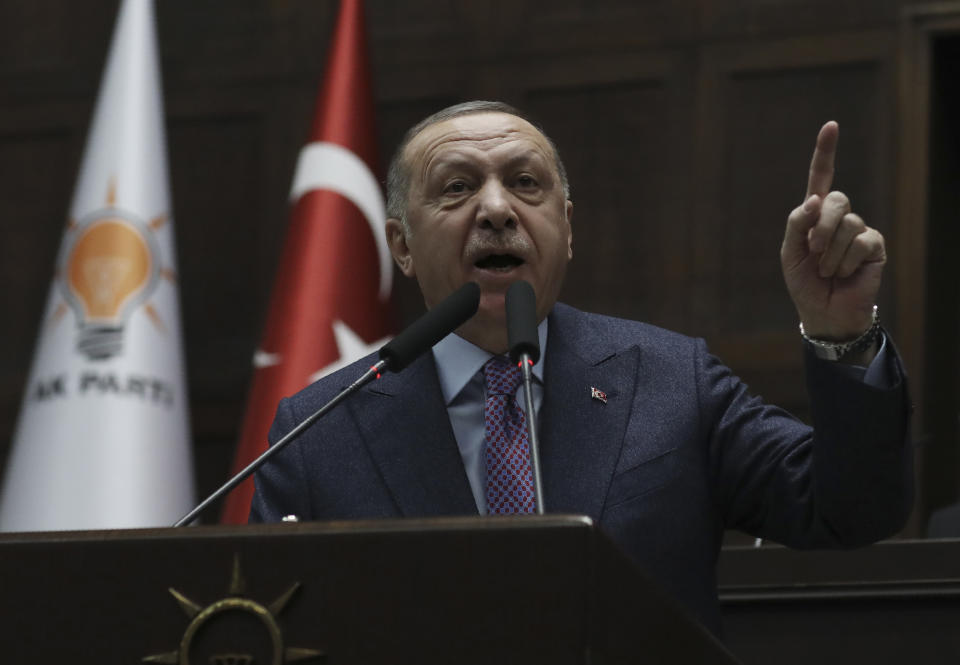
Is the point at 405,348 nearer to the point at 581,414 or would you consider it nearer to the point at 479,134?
the point at 581,414

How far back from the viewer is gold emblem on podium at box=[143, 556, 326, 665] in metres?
1.26

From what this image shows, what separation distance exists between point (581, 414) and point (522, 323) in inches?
14.4

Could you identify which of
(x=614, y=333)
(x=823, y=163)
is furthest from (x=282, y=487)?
(x=823, y=163)

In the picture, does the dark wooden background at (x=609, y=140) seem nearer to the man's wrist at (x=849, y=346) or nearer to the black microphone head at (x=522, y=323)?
the man's wrist at (x=849, y=346)

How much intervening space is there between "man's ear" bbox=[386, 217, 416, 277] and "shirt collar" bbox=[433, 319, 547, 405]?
0.22 meters

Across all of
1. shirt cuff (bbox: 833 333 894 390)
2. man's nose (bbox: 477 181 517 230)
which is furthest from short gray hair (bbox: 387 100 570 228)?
shirt cuff (bbox: 833 333 894 390)

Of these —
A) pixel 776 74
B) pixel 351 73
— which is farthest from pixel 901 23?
pixel 351 73

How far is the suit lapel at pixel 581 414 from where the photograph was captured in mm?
1898

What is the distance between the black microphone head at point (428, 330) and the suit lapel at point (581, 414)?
0.93 ft

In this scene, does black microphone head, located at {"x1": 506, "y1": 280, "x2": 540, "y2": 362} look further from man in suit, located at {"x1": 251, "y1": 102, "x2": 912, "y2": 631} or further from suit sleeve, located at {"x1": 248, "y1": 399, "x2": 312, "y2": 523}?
suit sleeve, located at {"x1": 248, "y1": 399, "x2": 312, "y2": 523}

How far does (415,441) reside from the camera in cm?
199

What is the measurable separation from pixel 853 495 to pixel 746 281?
108 inches

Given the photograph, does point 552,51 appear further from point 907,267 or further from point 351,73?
point 907,267

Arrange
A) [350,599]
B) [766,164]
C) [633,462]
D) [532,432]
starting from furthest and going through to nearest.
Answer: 1. [766,164]
2. [633,462]
3. [532,432]
4. [350,599]
